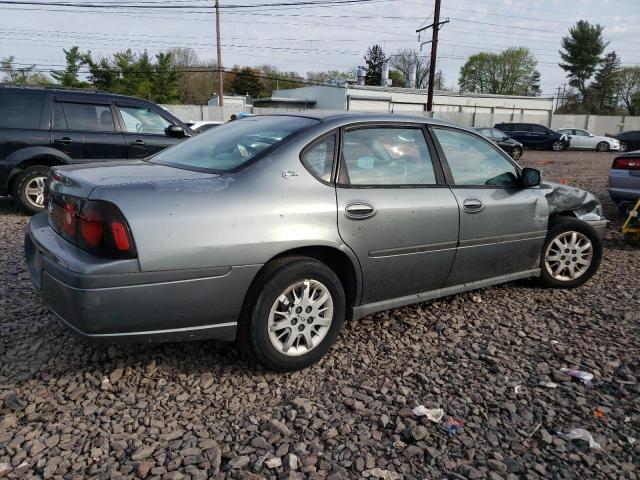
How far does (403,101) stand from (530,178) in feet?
135

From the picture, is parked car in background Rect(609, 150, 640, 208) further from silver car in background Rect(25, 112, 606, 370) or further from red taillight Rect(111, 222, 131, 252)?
red taillight Rect(111, 222, 131, 252)

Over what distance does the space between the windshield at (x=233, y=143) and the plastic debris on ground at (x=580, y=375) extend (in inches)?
88.2

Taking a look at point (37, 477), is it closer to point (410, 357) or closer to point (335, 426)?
point (335, 426)

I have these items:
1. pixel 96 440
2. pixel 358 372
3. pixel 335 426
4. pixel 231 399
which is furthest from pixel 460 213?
pixel 96 440

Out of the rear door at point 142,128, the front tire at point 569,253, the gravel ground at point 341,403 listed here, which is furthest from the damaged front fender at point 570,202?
the rear door at point 142,128

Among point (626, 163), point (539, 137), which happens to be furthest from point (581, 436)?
point (539, 137)

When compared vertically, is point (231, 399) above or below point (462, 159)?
below

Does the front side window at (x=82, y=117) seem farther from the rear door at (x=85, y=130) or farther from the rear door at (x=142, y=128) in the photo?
the rear door at (x=142, y=128)

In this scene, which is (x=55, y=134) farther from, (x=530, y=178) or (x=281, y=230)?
(x=530, y=178)

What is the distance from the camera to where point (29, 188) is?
6844mm

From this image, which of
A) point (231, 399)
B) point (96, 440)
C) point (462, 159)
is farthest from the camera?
point (462, 159)

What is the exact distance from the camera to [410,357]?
127 inches

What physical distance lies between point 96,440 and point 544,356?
2.74 m

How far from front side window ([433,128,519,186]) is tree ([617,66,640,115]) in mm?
73890
